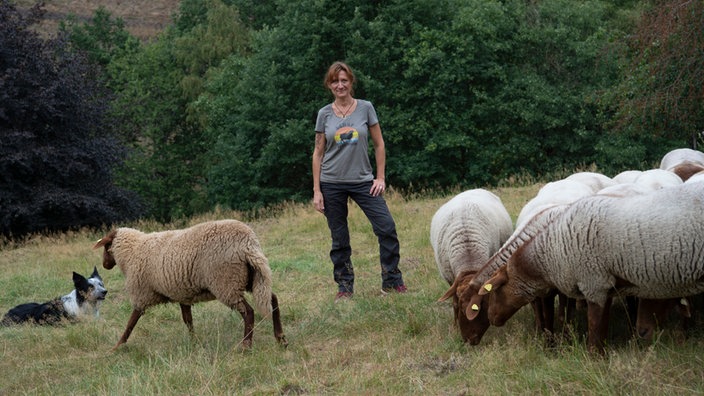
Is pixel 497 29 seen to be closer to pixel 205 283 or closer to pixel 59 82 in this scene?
pixel 59 82

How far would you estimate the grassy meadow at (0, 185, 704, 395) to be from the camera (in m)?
4.62

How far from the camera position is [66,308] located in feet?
29.3

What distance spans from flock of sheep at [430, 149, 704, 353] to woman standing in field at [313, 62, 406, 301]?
4.61 ft

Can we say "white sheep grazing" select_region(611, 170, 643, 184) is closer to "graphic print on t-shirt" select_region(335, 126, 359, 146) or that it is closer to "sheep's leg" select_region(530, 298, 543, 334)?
"sheep's leg" select_region(530, 298, 543, 334)

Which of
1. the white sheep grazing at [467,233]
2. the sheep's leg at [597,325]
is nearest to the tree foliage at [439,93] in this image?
the white sheep grazing at [467,233]

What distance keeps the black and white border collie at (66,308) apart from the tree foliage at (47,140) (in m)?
12.3

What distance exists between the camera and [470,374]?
4957 millimetres

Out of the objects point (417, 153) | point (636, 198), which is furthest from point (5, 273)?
point (417, 153)

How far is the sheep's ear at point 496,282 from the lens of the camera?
18.1ft

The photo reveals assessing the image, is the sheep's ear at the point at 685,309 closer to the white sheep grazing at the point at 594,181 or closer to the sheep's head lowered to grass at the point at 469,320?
the sheep's head lowered to grass at the point at 469,320

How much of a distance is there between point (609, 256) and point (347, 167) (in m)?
3.51

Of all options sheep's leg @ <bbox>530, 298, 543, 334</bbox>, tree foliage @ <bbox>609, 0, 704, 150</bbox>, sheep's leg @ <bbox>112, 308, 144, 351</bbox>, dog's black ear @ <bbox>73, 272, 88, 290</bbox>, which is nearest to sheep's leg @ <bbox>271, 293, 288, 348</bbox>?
sheep's leg @ <bbox>112, 308, 144, 351</bbox>

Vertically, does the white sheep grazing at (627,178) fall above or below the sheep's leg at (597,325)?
above

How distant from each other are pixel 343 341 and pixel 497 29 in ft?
78.8
